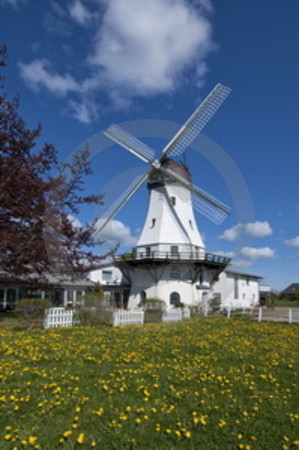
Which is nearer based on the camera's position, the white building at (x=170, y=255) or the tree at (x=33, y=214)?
the tree at (x=33, y=214)

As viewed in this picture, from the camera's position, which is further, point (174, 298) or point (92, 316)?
point (174, 298)

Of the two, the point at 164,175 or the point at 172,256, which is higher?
the point at 164,175

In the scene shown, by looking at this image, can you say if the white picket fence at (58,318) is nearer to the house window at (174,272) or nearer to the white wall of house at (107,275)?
the house window at (174,272)

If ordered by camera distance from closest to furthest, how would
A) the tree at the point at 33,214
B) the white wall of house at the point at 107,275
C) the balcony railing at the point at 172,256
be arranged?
the tree at the point at 33,214
the balcony railing at the point at 172,256
the white wall of house at the point at 107,275

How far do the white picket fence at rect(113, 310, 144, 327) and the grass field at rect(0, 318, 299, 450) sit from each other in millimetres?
7283

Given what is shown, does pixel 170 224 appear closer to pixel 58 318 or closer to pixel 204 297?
pixel 204 297

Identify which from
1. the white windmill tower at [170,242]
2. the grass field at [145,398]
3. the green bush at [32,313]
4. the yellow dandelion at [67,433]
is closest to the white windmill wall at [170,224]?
the white windmill tower at [170,242]

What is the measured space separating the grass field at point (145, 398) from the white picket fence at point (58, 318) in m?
5.47

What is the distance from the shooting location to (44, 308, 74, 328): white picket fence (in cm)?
1336

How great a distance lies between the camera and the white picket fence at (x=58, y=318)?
13363 mm

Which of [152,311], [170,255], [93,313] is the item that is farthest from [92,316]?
[170,255]

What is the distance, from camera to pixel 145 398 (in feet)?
15.0

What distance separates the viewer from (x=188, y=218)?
1152 inches

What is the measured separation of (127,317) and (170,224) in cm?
1379
